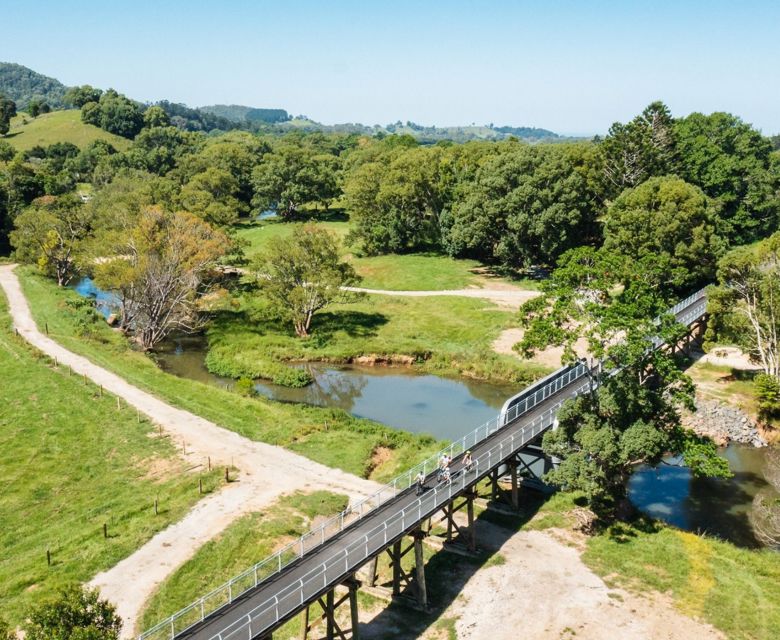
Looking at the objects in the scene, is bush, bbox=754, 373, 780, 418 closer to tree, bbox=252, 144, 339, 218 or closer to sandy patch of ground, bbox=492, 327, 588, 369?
sandy patch of ground, bbox=492, 327, 588, 369

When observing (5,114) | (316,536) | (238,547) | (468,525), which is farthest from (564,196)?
(5,114)

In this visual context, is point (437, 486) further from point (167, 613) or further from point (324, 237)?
point (324, 237)

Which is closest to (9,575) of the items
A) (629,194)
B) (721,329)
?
(721,329)

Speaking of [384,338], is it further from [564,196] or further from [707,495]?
[707,495]

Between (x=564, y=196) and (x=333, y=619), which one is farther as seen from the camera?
(x=564, y=196)

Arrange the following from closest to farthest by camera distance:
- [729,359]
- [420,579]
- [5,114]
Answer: [420,579]
[729,359]
[5,114]

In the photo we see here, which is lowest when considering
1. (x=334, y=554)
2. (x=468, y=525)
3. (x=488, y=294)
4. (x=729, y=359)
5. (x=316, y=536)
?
(x=316, y=536)
